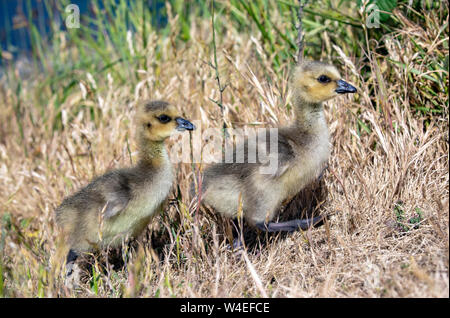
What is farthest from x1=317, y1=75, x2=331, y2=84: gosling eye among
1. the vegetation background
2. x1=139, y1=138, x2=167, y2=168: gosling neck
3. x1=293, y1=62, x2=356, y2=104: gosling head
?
x1=139, y1=138, x2=167, y2=168: gosling neck

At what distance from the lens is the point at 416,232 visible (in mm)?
3082

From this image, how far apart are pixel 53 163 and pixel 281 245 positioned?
230 centimetres

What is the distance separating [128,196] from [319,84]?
129 centimetres

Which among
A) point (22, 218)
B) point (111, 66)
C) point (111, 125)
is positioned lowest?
point (22, 218)

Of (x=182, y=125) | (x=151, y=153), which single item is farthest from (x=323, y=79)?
(x=151, y=153)

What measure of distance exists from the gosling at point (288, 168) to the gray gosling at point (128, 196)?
30 cm

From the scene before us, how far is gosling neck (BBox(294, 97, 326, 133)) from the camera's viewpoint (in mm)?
3381

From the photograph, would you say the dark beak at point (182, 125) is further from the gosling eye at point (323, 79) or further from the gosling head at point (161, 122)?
the gosling eye at point (323, 79)

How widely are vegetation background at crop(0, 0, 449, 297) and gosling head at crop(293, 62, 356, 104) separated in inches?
16.0

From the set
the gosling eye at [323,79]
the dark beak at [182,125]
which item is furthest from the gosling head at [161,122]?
the gosling eye at [323,79]

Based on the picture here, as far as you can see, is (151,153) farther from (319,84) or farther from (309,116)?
(319,84)

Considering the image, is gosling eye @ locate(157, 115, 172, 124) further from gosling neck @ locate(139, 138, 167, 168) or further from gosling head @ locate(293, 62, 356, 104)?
gosling head @ locate(293, 62, 356, 104)
